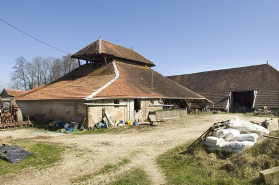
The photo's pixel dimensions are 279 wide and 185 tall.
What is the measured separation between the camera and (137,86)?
65.8ft

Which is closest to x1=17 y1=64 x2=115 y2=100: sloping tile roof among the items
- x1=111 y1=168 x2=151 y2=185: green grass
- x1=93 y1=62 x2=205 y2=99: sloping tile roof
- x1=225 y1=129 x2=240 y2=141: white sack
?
x1=93 y1=62 x2=205 y2=99: sloping tile roof

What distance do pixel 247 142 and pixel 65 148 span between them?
7.45 metres

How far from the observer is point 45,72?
51.5m

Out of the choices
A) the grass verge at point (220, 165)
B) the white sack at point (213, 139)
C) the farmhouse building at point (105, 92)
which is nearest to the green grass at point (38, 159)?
the grass verge at point (220, 165)

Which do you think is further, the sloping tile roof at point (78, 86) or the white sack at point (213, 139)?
the sloping tile roof at point (78, 86)

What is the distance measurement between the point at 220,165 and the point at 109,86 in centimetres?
1229

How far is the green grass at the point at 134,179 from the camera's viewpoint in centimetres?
559

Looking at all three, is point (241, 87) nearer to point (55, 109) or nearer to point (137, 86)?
point (137, 86)

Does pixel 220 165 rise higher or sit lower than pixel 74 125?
lower

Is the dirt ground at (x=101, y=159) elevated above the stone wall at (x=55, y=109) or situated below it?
below

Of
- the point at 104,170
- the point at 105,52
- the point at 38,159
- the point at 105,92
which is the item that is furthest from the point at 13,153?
the point at 105,52

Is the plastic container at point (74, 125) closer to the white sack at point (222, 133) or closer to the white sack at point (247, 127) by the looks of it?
the white sack at point (222, 133)

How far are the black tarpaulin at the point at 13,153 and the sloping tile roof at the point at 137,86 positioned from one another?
23.7ft

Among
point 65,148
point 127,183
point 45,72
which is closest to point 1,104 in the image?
point 65,148
